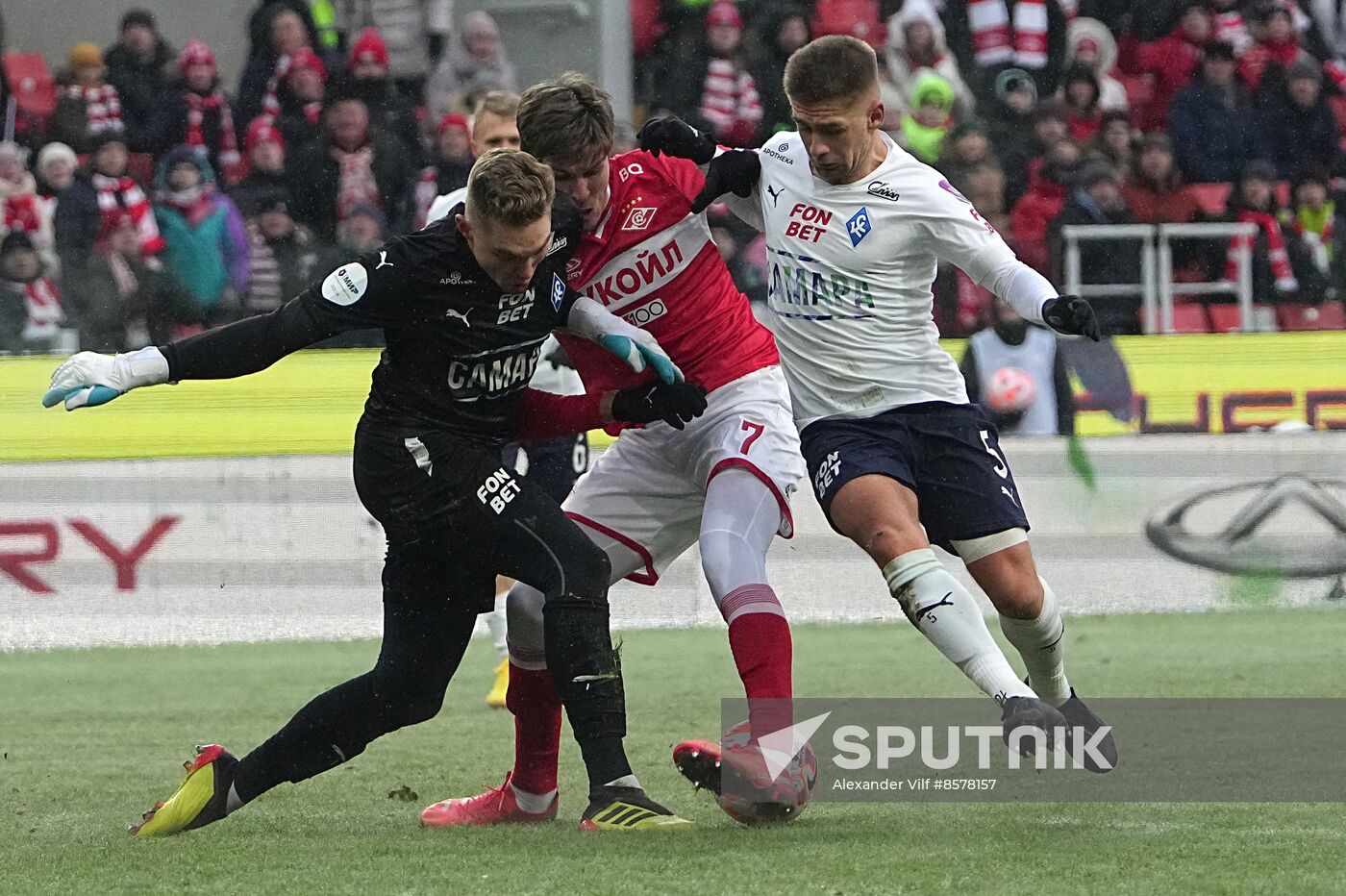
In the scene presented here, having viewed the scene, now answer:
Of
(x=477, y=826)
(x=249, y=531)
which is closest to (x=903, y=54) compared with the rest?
(x=249, y=531)

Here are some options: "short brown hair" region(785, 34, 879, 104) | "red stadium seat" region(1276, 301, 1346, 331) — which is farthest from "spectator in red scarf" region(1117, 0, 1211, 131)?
"short brown hair" region(785, 34, 879, 104)

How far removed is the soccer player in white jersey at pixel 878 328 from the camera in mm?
4836

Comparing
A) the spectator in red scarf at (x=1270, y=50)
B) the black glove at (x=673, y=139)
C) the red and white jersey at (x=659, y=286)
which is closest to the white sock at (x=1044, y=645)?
the red and white jersey at (x=659, y=286)

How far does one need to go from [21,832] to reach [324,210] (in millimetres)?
7242

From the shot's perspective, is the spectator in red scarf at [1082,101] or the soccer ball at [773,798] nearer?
the soccer ball at [773,798]

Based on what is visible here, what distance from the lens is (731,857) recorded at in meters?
4.02

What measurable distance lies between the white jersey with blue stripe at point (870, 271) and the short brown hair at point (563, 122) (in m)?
0.55

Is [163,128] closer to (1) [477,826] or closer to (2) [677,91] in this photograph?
(2) [677,91]

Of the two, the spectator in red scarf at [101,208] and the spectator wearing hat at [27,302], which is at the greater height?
the spectator in red scarf at [101,208]

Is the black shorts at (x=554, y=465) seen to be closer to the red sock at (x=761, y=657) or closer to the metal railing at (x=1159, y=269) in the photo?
the red sock at (x=761, y=657)

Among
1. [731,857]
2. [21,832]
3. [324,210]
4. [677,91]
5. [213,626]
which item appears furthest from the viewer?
[677,91]

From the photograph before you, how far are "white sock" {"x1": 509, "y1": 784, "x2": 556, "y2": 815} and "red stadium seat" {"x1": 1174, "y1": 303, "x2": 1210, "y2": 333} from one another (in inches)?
276

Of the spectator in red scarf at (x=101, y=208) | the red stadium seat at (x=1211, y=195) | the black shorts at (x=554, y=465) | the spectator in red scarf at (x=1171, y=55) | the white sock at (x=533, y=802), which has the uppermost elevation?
the spectator in red scarf at (x=1171, y=55)

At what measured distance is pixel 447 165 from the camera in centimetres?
1164
